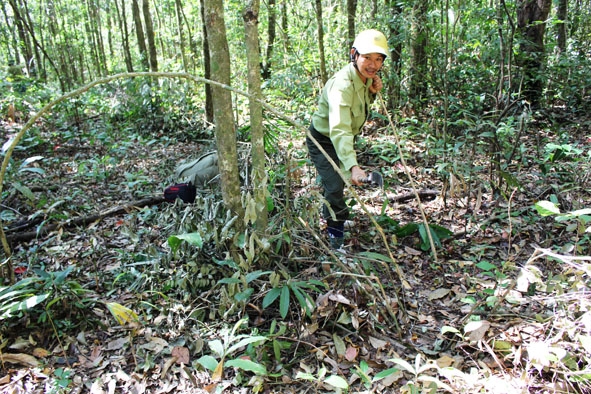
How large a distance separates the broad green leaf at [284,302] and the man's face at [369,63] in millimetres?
1601

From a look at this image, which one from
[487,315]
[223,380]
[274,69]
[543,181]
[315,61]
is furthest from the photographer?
[274,69]

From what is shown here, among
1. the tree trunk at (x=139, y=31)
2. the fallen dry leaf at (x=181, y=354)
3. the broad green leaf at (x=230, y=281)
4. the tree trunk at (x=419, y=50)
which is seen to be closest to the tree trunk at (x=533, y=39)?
the tree trunk at (x=419, y=50)

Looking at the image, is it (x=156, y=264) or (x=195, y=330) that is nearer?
(x=195, y=330)

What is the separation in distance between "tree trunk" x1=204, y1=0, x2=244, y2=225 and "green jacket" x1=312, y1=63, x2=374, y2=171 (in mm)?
727

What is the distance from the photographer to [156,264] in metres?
2.92

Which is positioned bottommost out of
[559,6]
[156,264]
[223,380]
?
[223,380]

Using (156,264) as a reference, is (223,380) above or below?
below

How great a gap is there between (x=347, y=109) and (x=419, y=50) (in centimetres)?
408

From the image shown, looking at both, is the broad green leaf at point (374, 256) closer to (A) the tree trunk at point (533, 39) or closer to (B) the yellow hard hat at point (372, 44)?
(B) the yellow hard hat at point (372, 44)

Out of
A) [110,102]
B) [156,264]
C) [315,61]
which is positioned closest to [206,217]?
[156,264]

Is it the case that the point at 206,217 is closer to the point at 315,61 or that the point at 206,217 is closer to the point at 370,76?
the point at 370,76

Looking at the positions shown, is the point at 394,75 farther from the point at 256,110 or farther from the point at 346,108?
the point at 256,110

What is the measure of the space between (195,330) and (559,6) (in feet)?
29.2

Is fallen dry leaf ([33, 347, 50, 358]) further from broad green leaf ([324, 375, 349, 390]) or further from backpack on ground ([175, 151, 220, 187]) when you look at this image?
backpack on ground ([175, 151, 220, 187])
